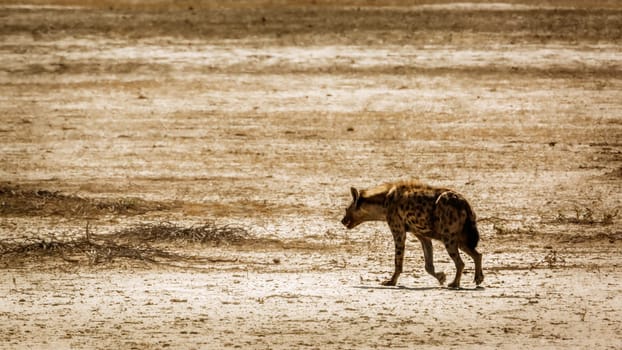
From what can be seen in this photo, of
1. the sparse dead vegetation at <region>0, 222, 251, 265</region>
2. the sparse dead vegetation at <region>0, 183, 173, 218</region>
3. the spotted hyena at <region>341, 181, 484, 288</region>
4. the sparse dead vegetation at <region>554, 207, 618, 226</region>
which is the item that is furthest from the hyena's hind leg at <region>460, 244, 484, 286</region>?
the sparse dead vegetation at <region>0, 183, 173, 218</region>

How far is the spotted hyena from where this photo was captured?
11938 mm

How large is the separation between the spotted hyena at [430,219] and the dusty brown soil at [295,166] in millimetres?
282

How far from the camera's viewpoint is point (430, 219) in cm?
1203

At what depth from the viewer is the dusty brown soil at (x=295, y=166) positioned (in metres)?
11.0

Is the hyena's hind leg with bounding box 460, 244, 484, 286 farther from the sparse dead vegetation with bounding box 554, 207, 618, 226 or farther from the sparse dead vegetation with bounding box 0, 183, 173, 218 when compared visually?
the sparse dead vegetation with bounding box 0, 183, 173, 218

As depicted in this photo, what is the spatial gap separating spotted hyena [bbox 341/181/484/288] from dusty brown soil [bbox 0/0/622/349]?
28 cm

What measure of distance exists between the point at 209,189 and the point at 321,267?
4.75m

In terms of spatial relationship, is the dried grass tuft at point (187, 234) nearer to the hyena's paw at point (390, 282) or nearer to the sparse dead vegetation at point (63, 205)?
the sparse dead vegetation at point (63, 205)

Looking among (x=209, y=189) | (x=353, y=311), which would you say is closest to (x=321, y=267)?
(x=353, y=311)

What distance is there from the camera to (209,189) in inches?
699

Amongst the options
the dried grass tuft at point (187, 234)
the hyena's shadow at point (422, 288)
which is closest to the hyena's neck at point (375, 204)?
the hyena's shadow at point (422, 288)

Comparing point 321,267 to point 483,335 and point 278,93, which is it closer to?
point 483,335

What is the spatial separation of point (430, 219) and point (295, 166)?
7.12 meters

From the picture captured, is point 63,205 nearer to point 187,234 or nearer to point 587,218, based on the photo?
point 187,234
